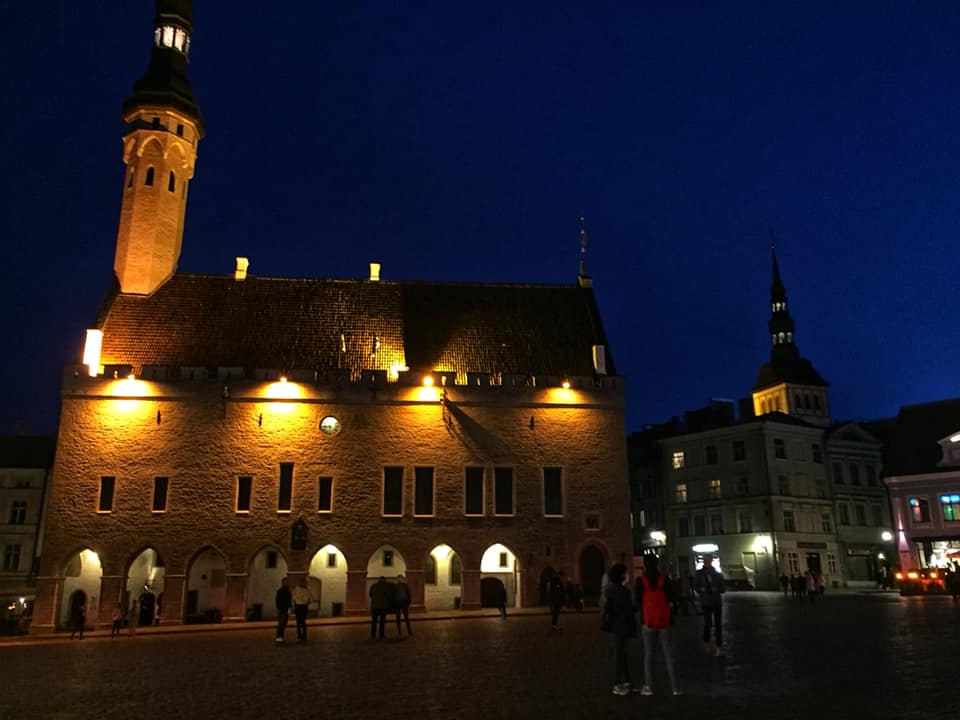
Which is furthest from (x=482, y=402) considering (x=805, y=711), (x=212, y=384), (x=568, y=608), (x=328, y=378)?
(x=805, y=711)

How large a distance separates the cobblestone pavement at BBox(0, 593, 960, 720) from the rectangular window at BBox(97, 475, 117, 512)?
12353 millimetres

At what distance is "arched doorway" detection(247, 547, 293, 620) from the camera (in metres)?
33.3

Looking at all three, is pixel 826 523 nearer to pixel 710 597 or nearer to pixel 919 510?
pixel 919 510

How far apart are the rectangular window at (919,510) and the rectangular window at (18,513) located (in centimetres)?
5544

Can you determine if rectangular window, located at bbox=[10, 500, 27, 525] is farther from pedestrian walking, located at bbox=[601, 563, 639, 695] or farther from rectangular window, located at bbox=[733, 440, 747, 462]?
pedestrian walking, located at bbox=[601, 563, 639, 695]

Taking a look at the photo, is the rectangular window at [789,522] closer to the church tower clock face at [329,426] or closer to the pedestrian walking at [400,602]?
the church tower clock face at [329,426]

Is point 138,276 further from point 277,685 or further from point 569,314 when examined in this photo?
point 277,685

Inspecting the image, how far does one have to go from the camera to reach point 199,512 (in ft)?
108

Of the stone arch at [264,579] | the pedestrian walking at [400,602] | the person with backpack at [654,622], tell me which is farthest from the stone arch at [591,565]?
the person with backpack at [654,622]

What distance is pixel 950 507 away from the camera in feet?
152

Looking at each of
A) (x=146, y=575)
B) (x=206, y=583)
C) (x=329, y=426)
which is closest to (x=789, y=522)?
(x=329, y=426)

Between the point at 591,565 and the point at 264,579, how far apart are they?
14186 mm

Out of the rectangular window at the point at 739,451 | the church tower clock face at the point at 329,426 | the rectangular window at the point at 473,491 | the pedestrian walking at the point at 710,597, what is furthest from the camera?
the rectangular window at the point at 739,451

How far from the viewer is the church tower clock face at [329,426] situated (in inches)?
1361
